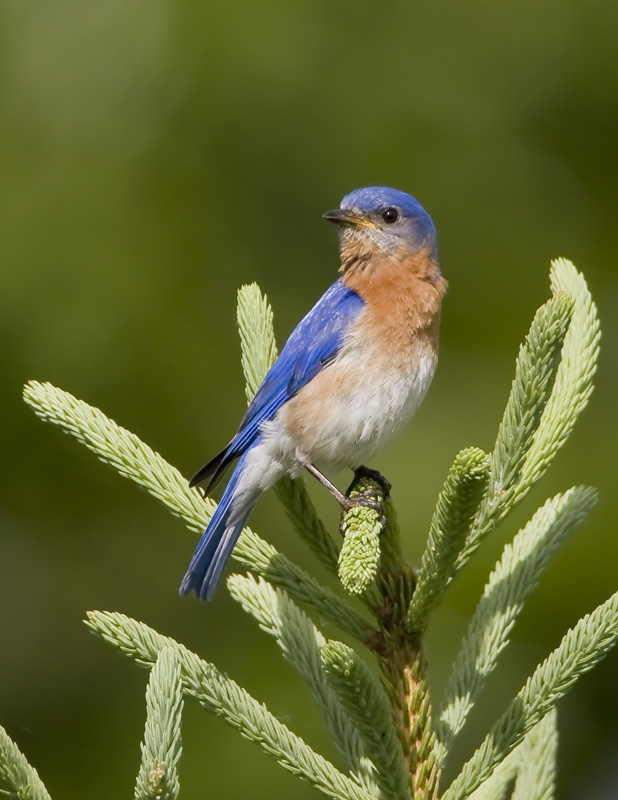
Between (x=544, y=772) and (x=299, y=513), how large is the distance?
0.93m

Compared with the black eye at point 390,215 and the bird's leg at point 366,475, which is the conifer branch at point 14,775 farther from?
the black eye at point 390,215

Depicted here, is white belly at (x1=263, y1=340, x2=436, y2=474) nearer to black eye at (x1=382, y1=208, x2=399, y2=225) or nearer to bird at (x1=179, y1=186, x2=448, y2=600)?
bird at (x1=179, y1=186, x2=448, y2=600)

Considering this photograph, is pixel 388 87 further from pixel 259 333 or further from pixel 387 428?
pixel 259 333

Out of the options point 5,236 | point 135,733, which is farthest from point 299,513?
point 5,236

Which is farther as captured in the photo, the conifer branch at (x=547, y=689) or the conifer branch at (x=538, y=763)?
the conifer branch at (x=538, y=763)

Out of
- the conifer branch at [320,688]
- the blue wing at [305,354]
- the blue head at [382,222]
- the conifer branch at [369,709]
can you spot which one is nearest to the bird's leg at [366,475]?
the blue wing at [305,354]

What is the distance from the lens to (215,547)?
119 inches

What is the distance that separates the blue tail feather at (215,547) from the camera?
9.73 feet

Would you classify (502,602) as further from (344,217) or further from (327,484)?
(344,217)

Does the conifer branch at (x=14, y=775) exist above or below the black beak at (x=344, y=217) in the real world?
below

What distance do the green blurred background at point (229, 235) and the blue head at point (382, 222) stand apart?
4.26ft

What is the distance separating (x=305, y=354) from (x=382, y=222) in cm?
73

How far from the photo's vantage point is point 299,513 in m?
2.77

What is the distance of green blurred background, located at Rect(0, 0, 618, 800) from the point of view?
16.8 ft
